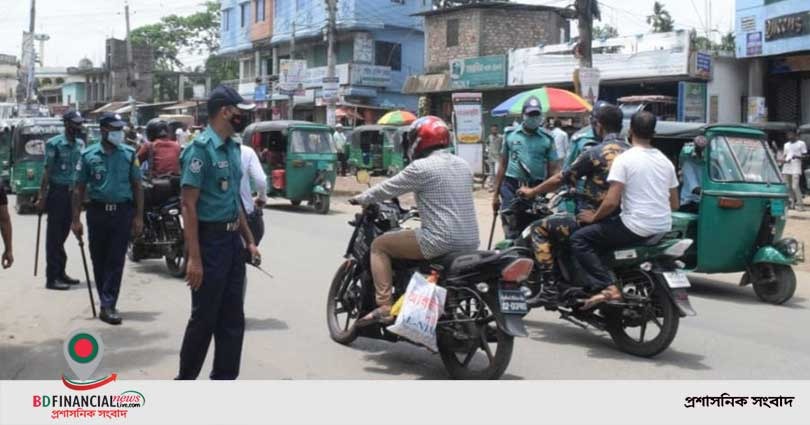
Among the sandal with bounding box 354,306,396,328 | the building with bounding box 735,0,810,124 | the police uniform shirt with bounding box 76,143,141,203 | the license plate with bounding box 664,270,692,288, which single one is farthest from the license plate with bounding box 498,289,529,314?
the building with bounding box 735,0,810,124

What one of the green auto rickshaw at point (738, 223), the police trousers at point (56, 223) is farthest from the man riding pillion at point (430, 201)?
the police trousers at point (56, 223)

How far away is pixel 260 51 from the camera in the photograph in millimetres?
48156

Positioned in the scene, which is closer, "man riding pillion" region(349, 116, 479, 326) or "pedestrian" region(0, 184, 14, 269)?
"man riding pillion" region(349, 116, 479, 326)

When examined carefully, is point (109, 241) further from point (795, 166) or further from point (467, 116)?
point (467, 116)

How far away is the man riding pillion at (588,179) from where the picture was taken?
6262 millimetres

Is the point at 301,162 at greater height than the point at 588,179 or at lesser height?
greater

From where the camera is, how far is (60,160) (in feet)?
28.0

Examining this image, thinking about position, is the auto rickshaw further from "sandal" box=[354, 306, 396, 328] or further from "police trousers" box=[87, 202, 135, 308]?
"sandal" box=[354, 306, 396, 328]

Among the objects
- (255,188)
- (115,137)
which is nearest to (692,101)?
(255,188)

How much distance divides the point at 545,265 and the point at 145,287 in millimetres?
4526

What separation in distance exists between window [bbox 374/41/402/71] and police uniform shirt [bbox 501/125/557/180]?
106 ft

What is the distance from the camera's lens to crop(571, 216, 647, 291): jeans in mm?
6008
